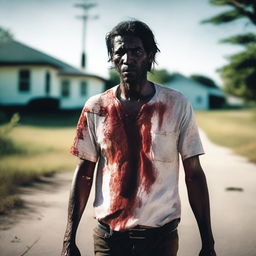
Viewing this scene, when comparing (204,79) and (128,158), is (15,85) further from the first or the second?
(204,79)

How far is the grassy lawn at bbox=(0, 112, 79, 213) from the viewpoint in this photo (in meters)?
7.81

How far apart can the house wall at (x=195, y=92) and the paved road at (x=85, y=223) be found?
6458 cm

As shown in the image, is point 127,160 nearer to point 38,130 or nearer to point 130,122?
point 130,122

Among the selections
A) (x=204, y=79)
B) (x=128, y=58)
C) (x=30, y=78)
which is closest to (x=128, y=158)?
(x=128, y=58)

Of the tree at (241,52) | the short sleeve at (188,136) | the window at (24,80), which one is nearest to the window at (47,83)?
the window at (24,80)

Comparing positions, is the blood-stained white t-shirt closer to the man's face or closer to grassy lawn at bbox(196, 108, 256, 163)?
the man's face

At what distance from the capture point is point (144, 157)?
2.17 meters

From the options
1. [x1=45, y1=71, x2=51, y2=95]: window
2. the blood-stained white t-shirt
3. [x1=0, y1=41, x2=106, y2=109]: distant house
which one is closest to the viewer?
the blood-stained white t-shirt

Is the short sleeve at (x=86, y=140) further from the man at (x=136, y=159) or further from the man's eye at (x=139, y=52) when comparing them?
the man's eye at (x=139, y=52)

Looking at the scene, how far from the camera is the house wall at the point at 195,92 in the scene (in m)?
73.1

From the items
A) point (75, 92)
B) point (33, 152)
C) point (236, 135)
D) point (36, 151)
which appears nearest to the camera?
point (33, 152)

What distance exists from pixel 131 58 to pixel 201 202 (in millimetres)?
878

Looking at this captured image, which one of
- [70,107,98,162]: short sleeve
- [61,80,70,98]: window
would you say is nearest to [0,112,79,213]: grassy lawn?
[61,80,70,98]: window

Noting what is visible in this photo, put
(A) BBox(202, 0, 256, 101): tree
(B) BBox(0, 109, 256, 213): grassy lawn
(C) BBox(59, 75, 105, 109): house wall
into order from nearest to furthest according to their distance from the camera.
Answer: (B) BBox(0, 109, 256, 213): grassy lawn < (A) BBox(202, 0, 256, 101): tree < (C) BBox(59, 75, 105, 109): house wall
